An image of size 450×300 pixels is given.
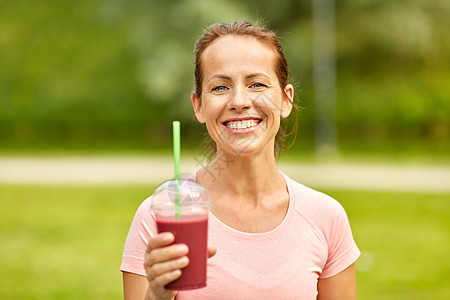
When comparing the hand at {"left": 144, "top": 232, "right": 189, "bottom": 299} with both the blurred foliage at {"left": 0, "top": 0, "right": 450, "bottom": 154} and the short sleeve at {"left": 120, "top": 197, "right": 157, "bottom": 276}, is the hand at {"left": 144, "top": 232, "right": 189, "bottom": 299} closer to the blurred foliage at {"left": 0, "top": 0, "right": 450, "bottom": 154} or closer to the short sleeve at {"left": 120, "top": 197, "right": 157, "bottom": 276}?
the short sleeve at {"left": 120, "top": 197, "right": 157, "bottom": 276}

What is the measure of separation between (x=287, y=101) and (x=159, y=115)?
972 inches

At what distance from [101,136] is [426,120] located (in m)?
12.9

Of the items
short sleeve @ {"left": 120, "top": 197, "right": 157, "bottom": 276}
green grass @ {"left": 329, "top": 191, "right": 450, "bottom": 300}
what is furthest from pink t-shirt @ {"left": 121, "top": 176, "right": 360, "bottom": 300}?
green grass @ {"left": 329, "top": 191, "right": 450, "bottom": 300}

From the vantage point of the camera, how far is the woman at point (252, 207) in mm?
2312

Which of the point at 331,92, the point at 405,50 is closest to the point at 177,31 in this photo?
the point at 331,92

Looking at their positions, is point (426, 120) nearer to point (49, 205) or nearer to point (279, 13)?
point (279, 13)

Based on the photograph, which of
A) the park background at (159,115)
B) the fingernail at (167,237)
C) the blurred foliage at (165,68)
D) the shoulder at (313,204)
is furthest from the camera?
the blurred foliage at (165,68)

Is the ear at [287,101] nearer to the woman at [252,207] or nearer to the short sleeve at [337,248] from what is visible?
the woman at [252,207]

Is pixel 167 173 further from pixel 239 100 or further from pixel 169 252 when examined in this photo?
pixel 169 252

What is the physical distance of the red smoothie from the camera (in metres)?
1.89

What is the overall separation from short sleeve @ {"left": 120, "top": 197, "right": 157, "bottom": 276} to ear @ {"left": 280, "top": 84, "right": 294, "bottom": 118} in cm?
67

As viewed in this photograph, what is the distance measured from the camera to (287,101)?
8.73ft

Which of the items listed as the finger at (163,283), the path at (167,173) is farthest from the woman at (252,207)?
the path at (167,173)

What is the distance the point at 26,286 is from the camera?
278 inches
